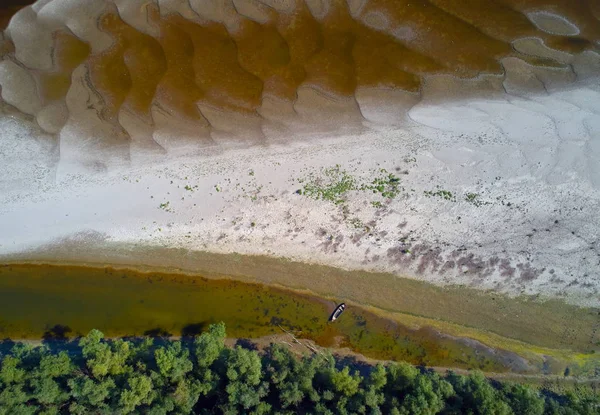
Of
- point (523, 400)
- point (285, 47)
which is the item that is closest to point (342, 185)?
point (285, 47)

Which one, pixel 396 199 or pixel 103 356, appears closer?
pixel 103 356

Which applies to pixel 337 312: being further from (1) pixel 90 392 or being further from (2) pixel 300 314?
(1) pixel 90 392

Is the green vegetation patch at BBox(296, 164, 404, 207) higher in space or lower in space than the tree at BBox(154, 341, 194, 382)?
higher

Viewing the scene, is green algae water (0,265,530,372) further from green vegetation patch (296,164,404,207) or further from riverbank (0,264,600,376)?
green vegetation patch (296,164,404,207)

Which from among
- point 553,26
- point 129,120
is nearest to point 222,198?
point 129,120

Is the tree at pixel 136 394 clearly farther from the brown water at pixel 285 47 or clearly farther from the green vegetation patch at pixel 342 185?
the brown water at pixel 285 47

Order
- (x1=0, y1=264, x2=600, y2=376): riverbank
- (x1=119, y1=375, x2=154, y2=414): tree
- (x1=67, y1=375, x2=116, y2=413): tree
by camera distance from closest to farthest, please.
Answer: (x1=119, y1=375, x2=154, y2=414): tree → (x1=67, y1=375, x2=116, y2=413): tree → (x1=0, y1=264, x2=600, y2=376): riverbank

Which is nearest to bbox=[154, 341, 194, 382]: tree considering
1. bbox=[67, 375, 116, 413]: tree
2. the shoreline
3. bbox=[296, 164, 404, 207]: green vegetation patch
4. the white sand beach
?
bbox=[67, 375, 116, 413]: tree
